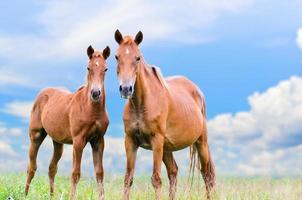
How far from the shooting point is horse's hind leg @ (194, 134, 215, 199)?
33.3ft

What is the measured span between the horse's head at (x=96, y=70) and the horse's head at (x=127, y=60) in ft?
3.02

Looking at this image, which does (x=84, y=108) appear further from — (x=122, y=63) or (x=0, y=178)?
(x=0, y=178)

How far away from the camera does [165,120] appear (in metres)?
8.15

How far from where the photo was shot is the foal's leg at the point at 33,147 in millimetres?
11102

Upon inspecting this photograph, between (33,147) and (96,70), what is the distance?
328cm

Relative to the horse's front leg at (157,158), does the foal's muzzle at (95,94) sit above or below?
above

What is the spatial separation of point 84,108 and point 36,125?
7.87 ft

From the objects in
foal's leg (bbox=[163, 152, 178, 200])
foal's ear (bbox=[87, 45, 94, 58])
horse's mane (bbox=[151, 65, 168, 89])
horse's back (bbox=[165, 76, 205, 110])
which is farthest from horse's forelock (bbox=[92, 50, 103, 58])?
foal's leg (bbox=[163, 152, 178, 200])

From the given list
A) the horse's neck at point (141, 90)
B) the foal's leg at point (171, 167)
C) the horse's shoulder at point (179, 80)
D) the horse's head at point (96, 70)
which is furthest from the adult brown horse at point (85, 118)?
the horse's shoulder at point (179, 80)

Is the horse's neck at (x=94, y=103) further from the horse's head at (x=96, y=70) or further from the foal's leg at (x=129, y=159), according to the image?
the foal's leg at (x=129, y=159)

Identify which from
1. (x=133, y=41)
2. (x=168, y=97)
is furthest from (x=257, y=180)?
(x=133, y=41)

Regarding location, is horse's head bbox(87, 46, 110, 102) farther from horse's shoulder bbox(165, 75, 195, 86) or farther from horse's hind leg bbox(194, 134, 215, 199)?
horse's hind leg bbox(194, 134, 215, 199)

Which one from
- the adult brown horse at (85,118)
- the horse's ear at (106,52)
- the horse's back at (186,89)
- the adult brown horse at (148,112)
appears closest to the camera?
the adult brown horse at (148,112)

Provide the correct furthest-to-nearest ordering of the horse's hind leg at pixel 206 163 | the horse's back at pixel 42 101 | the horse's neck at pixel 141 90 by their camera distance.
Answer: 1. the horse's back at pixel 42 101
2. the horse's hind leg at pixel 206 163
3. the horse's neck at pixel 141 90
